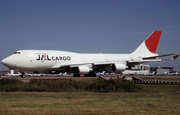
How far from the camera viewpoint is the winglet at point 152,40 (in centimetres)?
4538

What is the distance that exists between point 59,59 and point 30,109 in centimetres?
2603

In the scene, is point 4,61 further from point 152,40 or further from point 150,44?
point 152,40

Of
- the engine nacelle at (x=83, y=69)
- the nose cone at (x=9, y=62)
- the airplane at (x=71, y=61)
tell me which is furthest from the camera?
the engine nacelle at (x=83, y=69)

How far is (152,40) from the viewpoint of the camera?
45.5 m

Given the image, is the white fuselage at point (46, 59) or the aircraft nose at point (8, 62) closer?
the aircraft nose at point (8, 62)

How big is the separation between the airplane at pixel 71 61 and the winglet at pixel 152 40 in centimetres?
239

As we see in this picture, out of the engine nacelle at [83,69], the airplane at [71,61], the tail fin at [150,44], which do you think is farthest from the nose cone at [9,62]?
the tail fin at [150,44]

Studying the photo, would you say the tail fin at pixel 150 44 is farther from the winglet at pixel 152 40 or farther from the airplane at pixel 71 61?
the airplane at pixel 71 61

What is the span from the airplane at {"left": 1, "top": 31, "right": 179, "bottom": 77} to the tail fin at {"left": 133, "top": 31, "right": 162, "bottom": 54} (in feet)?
4.17

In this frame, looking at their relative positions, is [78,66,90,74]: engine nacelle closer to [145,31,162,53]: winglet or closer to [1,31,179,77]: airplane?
[1,31,179,77]: airplane

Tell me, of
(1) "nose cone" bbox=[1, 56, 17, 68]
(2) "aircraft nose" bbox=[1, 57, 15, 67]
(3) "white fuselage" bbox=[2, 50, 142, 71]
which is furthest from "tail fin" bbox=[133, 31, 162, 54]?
(2) "aircraft nose" bbox=[1, 57, 15, 67]

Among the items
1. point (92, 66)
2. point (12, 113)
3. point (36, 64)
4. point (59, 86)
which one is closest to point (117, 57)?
point (92, 66)

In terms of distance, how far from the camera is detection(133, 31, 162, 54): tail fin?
4512 cm

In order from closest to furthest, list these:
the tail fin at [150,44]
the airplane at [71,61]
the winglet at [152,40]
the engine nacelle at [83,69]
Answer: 1. the airplane at [71,61]
2. the engine nacelle at [83,69]
3. the tail fin at [150,44]
4. the winglet at [152,40]
